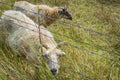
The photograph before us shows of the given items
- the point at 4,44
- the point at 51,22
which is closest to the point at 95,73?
the point at 4,44

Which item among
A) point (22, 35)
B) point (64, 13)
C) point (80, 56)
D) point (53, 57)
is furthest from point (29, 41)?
point (64, 13)

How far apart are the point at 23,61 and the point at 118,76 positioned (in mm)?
1525

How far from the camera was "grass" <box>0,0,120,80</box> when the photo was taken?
5074 mm

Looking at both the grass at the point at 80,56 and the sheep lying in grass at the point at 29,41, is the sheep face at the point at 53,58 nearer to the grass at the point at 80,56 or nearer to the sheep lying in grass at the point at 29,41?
the sheep lying in grass at the point at 29,41

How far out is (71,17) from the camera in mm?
9516

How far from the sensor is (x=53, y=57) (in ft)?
19.3

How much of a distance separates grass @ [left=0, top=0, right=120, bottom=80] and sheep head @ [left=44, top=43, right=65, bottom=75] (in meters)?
0.11

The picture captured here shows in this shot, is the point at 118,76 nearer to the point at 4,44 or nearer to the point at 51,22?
the point at 4,44

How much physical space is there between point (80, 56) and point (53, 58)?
65cm

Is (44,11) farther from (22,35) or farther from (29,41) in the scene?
(29,41)

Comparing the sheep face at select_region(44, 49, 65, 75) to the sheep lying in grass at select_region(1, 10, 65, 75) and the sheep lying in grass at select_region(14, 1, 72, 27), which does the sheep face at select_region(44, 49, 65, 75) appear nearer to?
the sheep lying in grass at select_region(1, 10, 65, 75)

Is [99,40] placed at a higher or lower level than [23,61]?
lower

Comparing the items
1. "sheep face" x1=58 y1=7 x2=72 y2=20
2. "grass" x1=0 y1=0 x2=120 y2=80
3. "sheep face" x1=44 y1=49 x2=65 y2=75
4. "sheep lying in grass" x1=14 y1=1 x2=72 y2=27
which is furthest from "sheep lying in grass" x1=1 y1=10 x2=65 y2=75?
"sheep face" x1=58 y1=7 x2=72 y2=20

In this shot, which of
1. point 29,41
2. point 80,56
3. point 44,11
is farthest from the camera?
point 44,11
